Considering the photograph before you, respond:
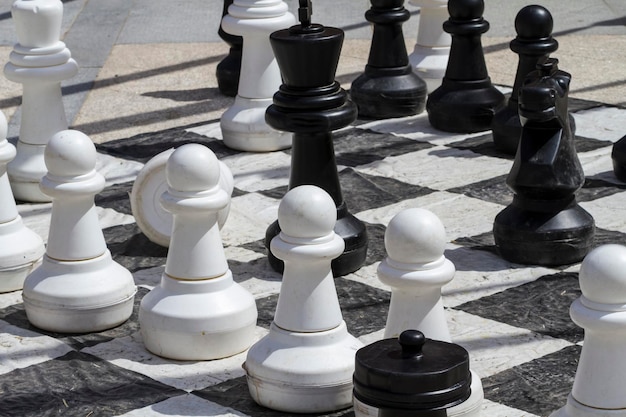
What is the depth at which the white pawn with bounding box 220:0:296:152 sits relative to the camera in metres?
4.21

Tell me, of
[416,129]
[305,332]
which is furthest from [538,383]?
[416,129]

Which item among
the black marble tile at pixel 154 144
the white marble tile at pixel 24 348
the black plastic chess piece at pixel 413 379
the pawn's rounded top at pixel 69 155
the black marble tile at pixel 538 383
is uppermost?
the pawn's rounded top at pixel 69 155

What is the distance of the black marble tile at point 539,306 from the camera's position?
2734mm

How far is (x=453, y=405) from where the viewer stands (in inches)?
82.7

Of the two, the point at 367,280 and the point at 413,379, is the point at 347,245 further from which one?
the point at 413,379

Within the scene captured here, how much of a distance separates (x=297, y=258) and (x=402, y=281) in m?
0.20

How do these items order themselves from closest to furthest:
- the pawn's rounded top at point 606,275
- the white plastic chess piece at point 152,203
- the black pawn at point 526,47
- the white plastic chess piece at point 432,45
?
1. the pawn's rounded top at point 606,275
2. the white plastic chess piece at point 152,203
3. the black pawn at point 526,47
4. the white plastic chess piece at point 432,45

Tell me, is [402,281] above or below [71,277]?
above

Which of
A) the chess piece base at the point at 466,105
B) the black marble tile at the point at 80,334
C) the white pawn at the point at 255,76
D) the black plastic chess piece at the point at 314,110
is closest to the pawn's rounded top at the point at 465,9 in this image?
the chess piece base at the point at 466,105

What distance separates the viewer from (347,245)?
3.11 metres

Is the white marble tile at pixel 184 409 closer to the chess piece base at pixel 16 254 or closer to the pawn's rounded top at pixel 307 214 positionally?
the pawn's rounded top at pixel 307 214

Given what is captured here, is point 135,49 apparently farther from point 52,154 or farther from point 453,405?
point 453,405

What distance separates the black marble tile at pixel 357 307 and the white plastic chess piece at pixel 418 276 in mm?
408

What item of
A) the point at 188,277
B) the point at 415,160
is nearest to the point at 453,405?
the point at 188,277
